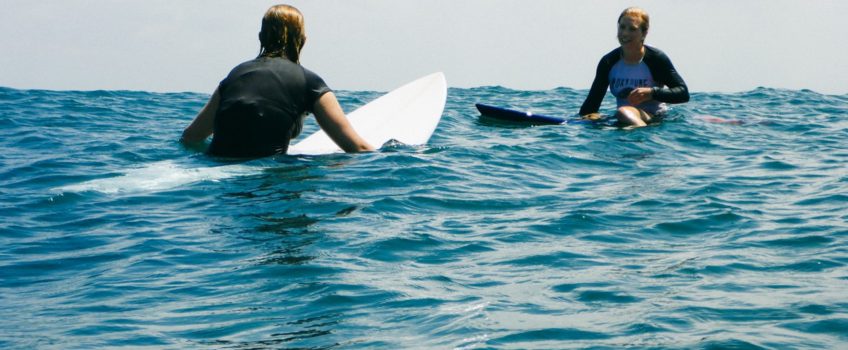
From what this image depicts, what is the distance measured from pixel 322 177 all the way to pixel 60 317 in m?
3.06

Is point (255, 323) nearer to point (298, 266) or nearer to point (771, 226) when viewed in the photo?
point (298, 266)

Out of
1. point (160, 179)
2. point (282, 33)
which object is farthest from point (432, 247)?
point (160, 179)

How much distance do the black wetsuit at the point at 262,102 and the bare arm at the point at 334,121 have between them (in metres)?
0.07

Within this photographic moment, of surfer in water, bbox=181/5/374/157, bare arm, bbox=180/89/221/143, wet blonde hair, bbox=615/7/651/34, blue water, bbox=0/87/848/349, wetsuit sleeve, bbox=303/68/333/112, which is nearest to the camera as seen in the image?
blue water, bbox=0/87/848/349

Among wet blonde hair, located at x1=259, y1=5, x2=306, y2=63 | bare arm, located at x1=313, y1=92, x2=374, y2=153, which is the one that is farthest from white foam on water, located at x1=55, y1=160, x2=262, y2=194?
wet blonde hair, located at x1=259, y1=5, x2=306, y2=63

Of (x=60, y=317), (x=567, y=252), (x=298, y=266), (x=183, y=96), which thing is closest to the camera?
(x=60, y=317)

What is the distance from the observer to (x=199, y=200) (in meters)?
6.90

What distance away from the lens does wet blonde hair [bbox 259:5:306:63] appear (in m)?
7.43

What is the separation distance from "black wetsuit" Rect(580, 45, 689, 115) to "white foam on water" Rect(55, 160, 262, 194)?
526cm

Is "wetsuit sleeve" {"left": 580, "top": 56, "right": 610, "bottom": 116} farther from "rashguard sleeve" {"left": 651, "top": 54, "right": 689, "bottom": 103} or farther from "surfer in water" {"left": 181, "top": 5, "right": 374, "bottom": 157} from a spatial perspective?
"surfer in water" {"left": 181, "top": 5, "right": 374, "bottom": 157}

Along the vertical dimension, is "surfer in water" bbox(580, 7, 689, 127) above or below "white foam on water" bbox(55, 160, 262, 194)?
above

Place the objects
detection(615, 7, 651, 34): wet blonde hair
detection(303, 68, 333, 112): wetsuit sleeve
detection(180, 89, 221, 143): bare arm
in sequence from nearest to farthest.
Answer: detection(303, 68, 333, 112): wetsuit sleeve < detection(180, 89, 221, 143): bare arm < detection(615, 7, 651, 34): wet blonde hair

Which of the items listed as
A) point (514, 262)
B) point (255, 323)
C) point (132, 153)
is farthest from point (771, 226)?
point (132, 153)

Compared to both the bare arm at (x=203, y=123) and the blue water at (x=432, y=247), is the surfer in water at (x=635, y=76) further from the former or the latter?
the bare arm at (x=203, y=123)
